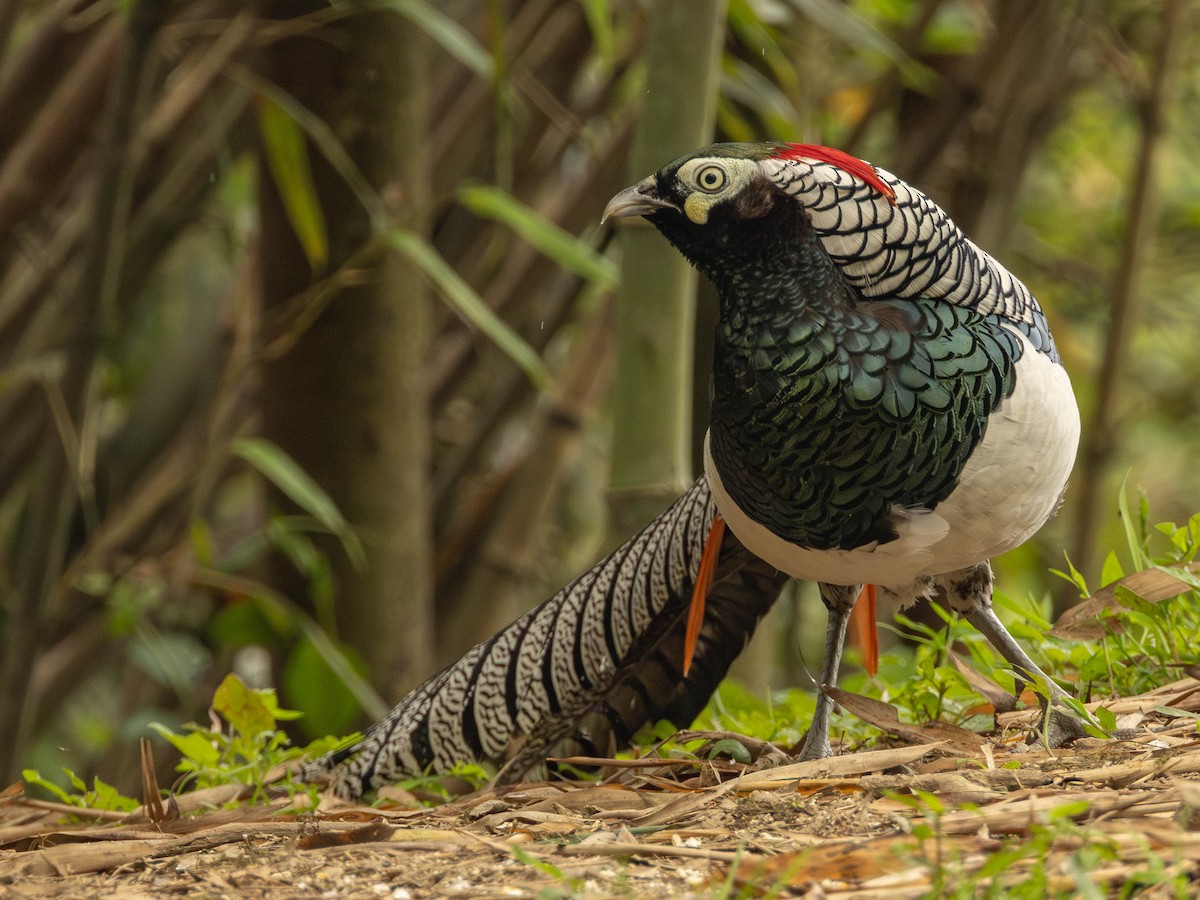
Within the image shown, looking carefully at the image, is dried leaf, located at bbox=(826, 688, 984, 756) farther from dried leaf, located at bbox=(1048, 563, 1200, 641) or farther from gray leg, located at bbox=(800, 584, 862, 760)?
dried leaf, located at bbox=(1048, 563, 1200, 641)

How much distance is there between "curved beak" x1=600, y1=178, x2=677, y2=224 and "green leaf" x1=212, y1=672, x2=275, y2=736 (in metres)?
1.31

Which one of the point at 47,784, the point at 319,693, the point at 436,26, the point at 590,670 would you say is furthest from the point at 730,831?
the point at 436,26

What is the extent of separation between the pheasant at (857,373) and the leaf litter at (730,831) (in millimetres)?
429

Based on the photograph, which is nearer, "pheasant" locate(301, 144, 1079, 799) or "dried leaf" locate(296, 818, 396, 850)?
"dried leaf" locate(296, 818, 396, 850)

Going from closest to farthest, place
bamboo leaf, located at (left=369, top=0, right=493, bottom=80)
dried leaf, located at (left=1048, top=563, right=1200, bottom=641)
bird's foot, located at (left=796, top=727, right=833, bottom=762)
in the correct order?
bird's foot, located at (left=796, top=727, right=833, bottom=762), dried leaf, located at (left=1048, top=563, right=1200, bottom=641), bamboo leaf, located at (left=369, top=0, right=493, bottom=80)

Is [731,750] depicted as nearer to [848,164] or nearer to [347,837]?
[347,837]

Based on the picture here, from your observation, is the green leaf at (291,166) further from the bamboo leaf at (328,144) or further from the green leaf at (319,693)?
the green leaf at (319,693)

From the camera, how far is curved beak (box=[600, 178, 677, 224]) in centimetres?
274

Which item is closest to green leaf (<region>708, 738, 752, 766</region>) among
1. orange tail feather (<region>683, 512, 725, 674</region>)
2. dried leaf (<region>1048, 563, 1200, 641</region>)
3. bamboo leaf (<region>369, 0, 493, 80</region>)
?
orange tail feather (<region>683, 512, 725, 674</region>)

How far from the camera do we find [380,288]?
13.4 feet

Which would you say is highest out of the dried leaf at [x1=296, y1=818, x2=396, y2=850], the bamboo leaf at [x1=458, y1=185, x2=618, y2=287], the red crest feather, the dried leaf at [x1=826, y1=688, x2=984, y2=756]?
the red crest feather

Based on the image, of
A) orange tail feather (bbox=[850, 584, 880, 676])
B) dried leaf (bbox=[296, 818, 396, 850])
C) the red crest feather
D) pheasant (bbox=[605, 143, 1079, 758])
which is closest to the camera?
dried leaf (bbox=[296, 818, 396, 850])

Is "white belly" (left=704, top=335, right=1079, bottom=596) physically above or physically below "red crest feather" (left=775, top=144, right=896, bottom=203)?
below

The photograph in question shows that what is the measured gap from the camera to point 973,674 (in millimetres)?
3246
